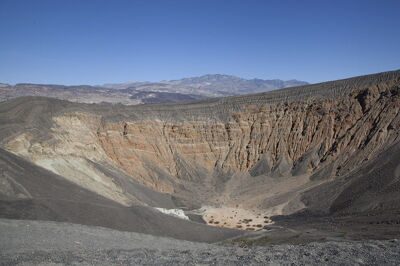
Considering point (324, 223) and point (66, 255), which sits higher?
point (66, 255)

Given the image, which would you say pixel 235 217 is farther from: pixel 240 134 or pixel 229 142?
pixel 240 134

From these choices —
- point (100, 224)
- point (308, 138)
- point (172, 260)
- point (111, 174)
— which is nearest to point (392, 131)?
point (308, 138)

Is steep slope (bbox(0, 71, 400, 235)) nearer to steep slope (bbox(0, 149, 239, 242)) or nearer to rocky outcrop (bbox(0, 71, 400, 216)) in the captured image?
rocky outcrop (bbox(0, 71, 400, 216))

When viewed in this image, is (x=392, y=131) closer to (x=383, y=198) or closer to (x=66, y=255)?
(x=383, y=198)

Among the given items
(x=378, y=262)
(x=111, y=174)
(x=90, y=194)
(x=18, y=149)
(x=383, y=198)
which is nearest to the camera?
(x=378, y=262)

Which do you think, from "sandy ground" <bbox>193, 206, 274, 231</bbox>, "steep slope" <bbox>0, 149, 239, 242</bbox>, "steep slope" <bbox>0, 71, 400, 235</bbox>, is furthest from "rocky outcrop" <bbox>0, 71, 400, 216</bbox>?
"steep slope" <bbox>0, 149, 239, 242</bbox>

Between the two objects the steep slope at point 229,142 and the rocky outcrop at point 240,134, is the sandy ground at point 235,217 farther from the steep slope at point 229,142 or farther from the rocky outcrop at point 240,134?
the rocky outcrop at point 240,134

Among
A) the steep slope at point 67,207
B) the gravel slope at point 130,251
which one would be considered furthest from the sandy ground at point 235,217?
the gravel slope at point 130,251
